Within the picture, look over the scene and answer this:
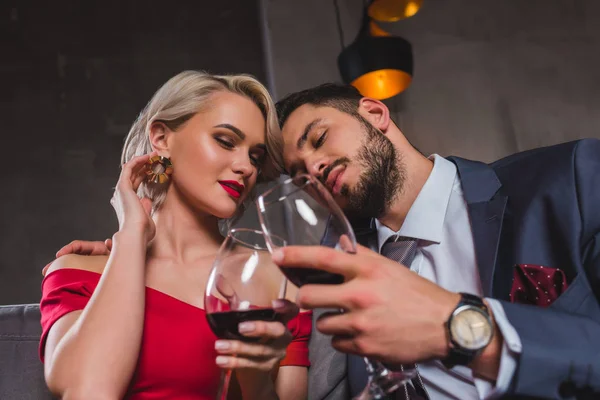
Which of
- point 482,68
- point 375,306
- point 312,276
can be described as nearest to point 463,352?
point 375,306

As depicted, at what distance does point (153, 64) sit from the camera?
498cm

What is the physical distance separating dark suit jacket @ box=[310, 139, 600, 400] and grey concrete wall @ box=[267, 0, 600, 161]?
3.05 m

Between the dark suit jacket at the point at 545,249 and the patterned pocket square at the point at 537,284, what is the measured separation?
39 millimetres

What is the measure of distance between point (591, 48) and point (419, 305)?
15.5 ft

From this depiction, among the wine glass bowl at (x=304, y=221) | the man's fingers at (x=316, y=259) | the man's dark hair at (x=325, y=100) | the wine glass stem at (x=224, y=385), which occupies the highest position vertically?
the man's dark hair at (x=325, y=100)

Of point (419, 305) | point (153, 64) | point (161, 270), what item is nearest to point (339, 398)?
point (161, 270)

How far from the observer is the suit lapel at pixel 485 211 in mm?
1433

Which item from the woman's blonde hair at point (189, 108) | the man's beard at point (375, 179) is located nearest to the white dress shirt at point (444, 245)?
the man's beard at point (375, 179)

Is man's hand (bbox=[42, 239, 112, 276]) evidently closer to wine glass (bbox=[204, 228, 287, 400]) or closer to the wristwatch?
wine glass (bbox=[204, 228, 287, 400])

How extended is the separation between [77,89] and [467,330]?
4761mm

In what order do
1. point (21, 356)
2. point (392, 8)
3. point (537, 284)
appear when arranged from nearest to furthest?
point (537, 284) → point (21, 356) → point (392, 8)

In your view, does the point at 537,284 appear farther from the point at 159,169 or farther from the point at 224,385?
the point at 159,169

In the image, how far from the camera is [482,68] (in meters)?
4.74

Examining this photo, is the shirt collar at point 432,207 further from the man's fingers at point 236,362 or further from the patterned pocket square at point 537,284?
the man's fingers at point 236,362
